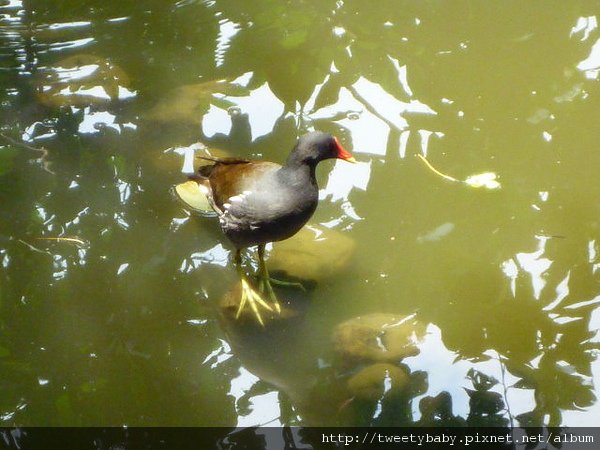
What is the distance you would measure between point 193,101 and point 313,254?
147 centimetres

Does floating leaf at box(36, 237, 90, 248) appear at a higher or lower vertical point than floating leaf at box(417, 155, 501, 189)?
lower

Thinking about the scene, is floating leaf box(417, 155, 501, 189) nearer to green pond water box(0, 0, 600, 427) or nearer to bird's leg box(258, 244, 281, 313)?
→ green pond water box(0, 0, 600, 427)

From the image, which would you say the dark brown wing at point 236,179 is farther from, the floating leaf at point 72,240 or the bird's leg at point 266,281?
the floating leaf at point 72,240

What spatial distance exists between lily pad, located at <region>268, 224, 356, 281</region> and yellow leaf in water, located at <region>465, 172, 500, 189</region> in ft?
2.67

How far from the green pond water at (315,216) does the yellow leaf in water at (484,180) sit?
0.12 ft

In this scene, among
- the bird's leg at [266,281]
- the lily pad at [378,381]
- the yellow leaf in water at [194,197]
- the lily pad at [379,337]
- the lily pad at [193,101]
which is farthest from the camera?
the lily pad at [193,101]

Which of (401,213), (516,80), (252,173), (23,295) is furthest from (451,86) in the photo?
(23,295)

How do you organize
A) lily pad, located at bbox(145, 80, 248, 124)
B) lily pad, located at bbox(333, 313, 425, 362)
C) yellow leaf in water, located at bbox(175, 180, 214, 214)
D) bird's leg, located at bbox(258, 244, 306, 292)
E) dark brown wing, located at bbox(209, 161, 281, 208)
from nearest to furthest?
lily pad, located at bbox(333, 313, 425, 362), dark brown wing, located at bbox(209, 161, 281, 208), bird's leg, located at bbox(258, 244, 306, 292), yellow leaf in water, located at bbox(175, 180, 214, 214), lily pad, located at bbox(145, 80, 248, 124)

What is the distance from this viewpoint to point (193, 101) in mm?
4508

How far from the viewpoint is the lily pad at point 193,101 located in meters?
4.42

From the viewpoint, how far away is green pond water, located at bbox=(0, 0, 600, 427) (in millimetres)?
3113

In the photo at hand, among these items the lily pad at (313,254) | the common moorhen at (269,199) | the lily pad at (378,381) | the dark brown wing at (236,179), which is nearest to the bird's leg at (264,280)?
the common moorhen at (269,199)

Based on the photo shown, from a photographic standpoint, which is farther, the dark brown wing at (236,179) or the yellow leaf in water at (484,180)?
the yellow leaf in water at (484,180)

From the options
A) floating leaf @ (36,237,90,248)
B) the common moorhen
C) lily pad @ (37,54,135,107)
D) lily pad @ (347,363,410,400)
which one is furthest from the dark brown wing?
lily pad @ (37,54,135,107)
